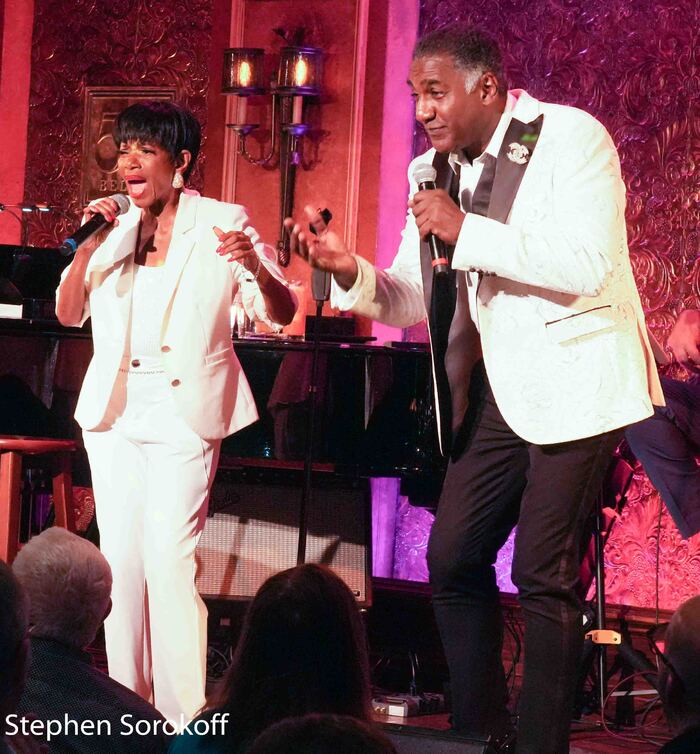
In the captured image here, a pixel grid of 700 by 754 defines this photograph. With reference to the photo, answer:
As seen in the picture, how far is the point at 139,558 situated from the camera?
3.82 m

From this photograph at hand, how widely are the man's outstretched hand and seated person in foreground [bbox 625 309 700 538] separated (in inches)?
79.0

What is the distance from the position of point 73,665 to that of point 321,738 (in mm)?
1173

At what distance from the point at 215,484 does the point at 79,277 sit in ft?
4.90

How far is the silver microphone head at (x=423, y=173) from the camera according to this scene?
3072 mm

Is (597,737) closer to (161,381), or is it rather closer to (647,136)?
(161,381)

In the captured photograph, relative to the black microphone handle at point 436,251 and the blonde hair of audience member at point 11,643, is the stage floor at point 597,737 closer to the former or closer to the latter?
the black microphone handle at point 436,251

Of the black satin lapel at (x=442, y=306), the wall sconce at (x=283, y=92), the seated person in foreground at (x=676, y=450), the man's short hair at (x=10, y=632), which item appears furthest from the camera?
the wall sconce at (x=283, y=92)

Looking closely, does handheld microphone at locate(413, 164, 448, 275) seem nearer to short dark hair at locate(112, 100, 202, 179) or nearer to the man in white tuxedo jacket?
the man in white tuxedo jacket

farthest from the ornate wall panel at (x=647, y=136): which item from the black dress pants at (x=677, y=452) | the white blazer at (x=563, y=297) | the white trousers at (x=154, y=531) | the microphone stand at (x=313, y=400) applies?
the white blazer at (x=563, y=297)

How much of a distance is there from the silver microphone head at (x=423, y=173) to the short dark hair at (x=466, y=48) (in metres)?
0.26

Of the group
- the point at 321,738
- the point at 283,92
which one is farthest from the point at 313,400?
the point at 321,738

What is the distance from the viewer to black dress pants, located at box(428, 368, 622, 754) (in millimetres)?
2873

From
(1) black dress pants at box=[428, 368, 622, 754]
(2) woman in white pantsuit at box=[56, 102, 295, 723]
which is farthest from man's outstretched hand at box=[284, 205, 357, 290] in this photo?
(2) woman in white pantsuit at box=[56, 102, 295, 723]

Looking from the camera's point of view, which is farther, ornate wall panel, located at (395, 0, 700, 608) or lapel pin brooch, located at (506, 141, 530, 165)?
ornate wall panel, located at (395, 0, 700, 608)
